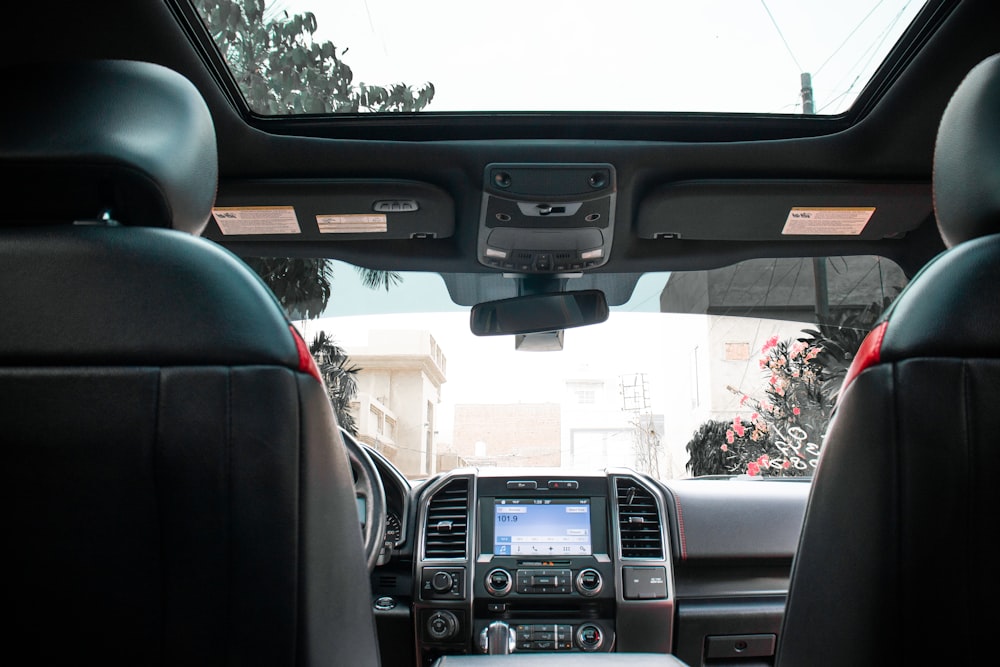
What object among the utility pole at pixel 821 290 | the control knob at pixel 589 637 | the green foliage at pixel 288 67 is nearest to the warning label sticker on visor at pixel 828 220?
the utility pole at pixel 821 290

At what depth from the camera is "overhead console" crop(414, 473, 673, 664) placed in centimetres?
294

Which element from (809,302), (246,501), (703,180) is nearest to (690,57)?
(703,180)

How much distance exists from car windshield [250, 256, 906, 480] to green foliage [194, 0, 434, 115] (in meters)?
0.84

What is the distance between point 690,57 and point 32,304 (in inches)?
88.0

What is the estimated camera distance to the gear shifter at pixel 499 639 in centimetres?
279

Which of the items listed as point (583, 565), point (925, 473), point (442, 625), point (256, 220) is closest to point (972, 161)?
point (925, 473)

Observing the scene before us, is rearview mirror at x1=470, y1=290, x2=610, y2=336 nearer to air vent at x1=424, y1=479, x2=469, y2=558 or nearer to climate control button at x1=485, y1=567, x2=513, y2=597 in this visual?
air vent at x1=424, y1=479, x2=469, y2=558

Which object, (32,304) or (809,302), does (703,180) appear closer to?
(809,302)

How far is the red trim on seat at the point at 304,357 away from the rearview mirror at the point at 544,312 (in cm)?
207

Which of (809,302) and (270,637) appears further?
(809,302)

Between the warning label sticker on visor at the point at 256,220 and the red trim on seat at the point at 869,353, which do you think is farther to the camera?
the warning label sticker on visor at the point at 256,220

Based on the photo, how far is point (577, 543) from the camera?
3029mm

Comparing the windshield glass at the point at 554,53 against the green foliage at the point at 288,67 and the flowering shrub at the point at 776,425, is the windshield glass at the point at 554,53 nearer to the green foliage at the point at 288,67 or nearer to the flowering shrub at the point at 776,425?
the green foliage at the point at 288,67

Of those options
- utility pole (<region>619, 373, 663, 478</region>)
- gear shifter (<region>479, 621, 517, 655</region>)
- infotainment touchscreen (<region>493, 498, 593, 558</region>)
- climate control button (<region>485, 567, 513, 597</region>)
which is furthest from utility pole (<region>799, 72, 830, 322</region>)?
gear shifter (<region>479, 621, 517, 655</region>)
